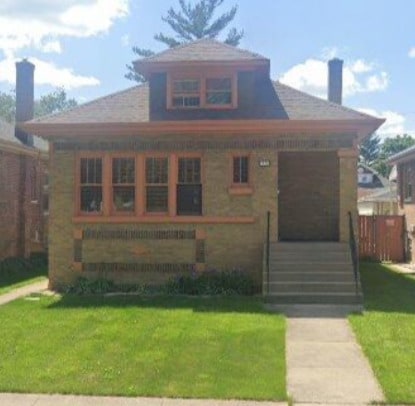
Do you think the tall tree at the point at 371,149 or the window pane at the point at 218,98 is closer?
the window pane at the point at 218,98

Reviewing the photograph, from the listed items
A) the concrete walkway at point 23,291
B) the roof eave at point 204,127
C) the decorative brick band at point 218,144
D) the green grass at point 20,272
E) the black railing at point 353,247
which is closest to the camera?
the black railing at point 353,247

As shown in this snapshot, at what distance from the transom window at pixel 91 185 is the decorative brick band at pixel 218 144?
15.1 inches

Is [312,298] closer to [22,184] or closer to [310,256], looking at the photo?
[310,256]

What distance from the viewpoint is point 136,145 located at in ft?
47.2

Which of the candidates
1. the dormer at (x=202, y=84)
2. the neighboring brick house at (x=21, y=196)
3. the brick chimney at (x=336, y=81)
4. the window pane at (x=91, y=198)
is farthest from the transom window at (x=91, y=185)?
the brick chimney at (x=336, y=81)

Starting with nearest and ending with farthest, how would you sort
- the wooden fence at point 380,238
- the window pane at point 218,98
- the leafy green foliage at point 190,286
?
the leafy green foliage at point 190,286, the window pane at point 218,98, the wooden fence at point 380,238

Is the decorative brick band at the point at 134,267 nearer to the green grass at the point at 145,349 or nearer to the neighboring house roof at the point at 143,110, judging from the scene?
the green grass at the point at 145,349

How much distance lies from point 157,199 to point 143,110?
245 centimetres

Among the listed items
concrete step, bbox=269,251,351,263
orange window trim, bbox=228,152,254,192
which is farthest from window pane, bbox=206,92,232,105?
concrete step, bbox=269,251,351,263

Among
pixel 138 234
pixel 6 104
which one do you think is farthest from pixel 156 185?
pixel 6 104

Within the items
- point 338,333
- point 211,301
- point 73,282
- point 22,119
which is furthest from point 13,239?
point 338,333

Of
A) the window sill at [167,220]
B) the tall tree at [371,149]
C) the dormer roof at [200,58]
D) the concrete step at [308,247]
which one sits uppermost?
the tall tree at [371,149]

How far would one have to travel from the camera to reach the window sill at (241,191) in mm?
14062

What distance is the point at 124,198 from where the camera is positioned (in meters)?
14.5
